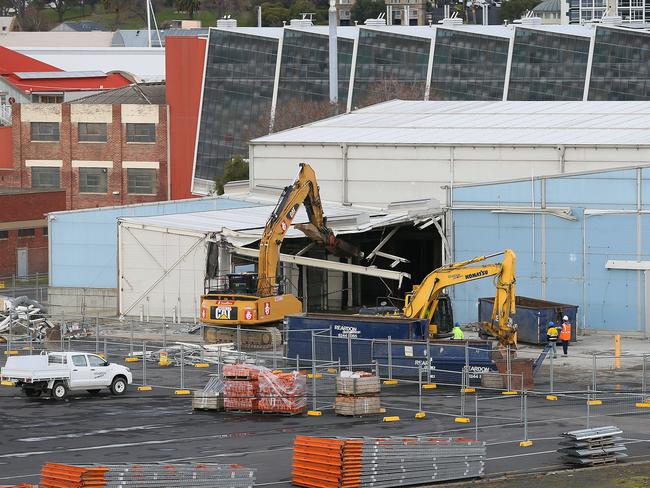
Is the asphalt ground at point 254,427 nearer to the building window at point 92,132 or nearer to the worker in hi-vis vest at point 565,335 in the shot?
the worker in hi-vis vest at point 565,335

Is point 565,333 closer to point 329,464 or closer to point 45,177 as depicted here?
point 329,464

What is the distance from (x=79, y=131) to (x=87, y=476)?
256ft

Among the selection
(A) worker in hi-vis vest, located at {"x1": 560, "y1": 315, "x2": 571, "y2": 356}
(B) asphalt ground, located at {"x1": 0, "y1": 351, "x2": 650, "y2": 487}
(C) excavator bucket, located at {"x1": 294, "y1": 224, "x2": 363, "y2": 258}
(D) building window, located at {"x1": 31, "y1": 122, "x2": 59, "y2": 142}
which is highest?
(D) building window, located at {"x1": 31, "y1": 122, "x2": 59, "y2": 142}

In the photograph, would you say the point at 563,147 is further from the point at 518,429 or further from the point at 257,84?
the point at 257,84

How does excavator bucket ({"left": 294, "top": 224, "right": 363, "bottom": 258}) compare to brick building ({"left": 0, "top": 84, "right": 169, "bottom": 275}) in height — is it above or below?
below

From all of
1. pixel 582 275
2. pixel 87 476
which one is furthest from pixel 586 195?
pixel 87 476

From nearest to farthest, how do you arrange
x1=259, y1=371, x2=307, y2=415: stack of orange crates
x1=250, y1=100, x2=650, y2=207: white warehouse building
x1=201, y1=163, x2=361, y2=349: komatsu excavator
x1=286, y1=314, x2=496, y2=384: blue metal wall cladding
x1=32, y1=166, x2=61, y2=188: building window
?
x1=259, y1=371, x2=307, y2=415: stack of orange crates → x1=286, y1=314, x2=496, y2=384: blue metal wall cladding → x1=201, y1=163, x2=361, y2=349: komatsu excavator → x1=250, y1=100, x2=650, y2=207: white warehouse building → x1=32, y1=166, x2=61, y2=188: building window

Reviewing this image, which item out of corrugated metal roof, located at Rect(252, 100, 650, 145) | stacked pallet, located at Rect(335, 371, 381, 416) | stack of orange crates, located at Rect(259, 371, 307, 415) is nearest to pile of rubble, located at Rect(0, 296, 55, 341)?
corrugated metal roof, located at Rect(252, 100, 650, 145)

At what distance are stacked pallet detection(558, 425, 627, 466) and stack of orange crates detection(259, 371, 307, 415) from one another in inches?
360

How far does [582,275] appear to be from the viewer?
5988 centimetres

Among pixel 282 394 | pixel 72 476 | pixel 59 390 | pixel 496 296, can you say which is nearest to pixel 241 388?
pixel 282 394

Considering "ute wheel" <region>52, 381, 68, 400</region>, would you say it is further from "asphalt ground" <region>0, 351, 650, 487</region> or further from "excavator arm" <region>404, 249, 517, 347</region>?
"excavator arm" <region>404, 249, 517, 347</region>

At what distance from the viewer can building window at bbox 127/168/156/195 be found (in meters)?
106

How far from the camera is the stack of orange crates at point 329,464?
3253 cm
